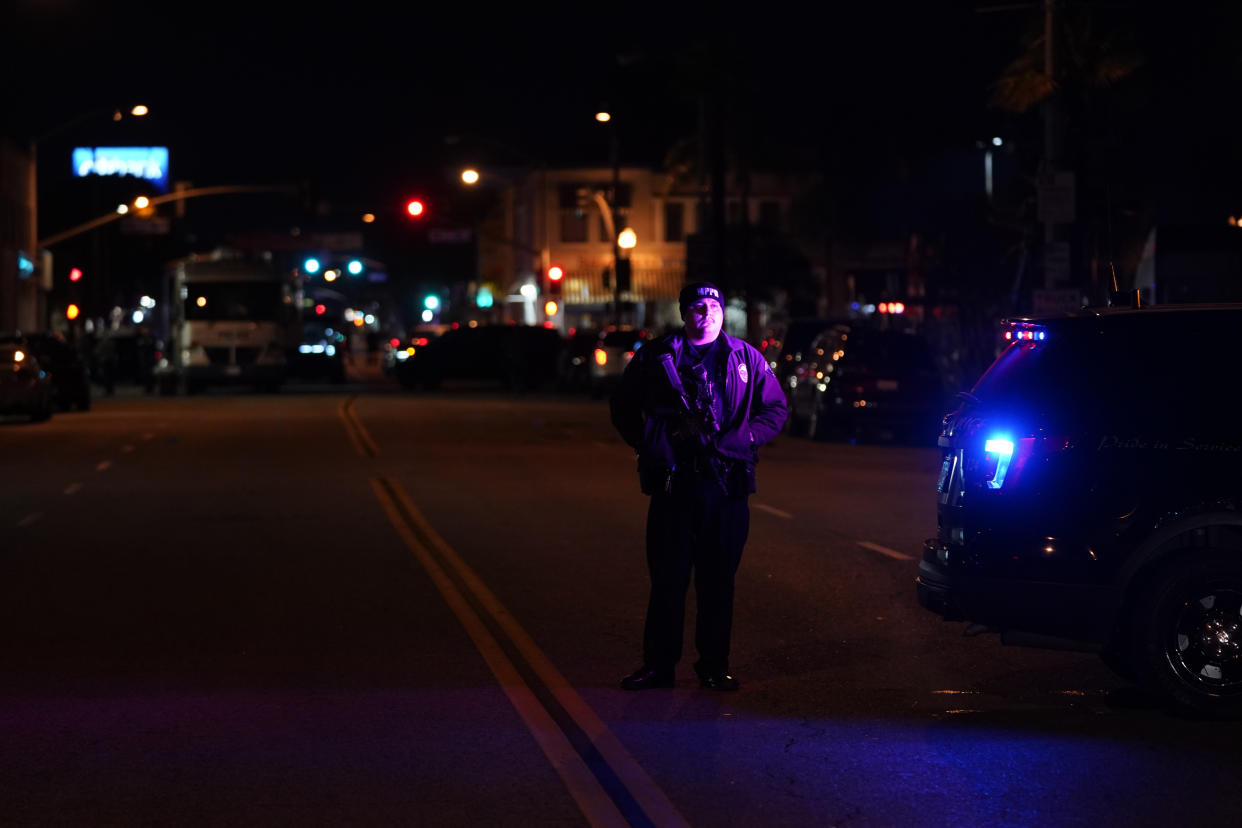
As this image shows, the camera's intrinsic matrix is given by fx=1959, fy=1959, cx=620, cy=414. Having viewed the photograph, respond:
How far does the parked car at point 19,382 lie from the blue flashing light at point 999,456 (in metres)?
28.8

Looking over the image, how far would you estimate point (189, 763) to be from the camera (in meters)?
7.59

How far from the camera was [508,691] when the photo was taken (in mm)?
9086

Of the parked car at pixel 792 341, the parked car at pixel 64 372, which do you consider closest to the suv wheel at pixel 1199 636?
the parked car at pixel 792 341

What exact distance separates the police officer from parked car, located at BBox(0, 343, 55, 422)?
2775cm

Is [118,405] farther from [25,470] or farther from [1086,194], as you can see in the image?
[1086,194]

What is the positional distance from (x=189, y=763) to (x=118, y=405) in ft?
130

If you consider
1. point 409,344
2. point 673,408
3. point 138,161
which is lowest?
point 673,408

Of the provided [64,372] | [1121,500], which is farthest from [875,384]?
[1121,500]

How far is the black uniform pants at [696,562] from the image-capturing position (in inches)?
350

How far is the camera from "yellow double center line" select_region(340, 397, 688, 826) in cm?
688

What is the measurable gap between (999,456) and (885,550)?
21.9 feet

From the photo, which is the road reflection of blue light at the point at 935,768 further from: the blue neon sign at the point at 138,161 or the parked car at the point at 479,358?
the blue neon sign at the point at 138,161

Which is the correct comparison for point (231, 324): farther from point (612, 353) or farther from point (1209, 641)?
point (1209, 641)

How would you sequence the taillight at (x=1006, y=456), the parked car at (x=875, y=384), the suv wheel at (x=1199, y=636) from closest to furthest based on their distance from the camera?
the suv wheel at (x=1199, y=636)
the taillight at (x=1006, y=456)
the parked car at (x=875, y=384)
